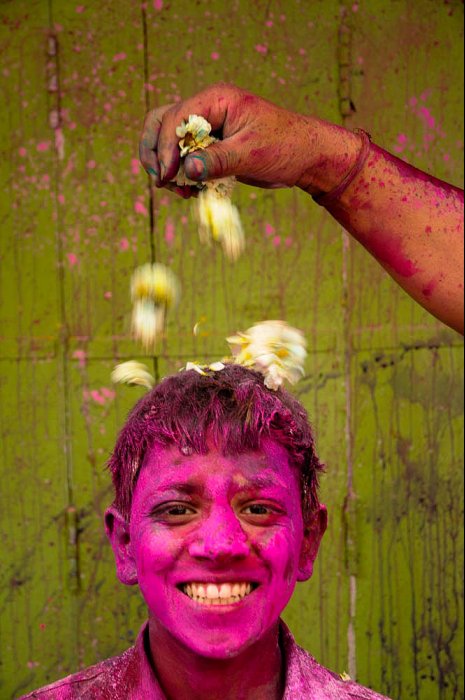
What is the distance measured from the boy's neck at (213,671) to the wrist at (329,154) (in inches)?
39.5

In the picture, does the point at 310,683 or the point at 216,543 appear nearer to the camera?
the point at 216,543

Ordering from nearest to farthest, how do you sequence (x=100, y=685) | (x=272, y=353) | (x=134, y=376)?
(x=100, y=685)
(x=272, y=353)
(x=134, y=376)

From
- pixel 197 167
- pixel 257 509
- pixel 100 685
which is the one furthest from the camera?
pixel 100 685

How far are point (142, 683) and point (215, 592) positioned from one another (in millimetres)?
347

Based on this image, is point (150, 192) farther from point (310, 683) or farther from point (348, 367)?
point (310, 683)

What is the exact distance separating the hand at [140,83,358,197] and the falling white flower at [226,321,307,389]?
1.74 ft

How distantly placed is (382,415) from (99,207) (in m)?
1.52

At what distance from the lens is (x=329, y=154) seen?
5.60 feet

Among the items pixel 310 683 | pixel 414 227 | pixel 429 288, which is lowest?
pixel 310 683

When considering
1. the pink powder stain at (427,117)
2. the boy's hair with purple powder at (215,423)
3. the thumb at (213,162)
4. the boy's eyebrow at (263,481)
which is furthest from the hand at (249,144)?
the pink powder stain at (427,117)

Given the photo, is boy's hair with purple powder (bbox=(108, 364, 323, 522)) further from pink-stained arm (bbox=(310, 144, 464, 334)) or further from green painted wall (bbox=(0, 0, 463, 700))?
green painted wall (bbox=(0, 0, 463, 700))

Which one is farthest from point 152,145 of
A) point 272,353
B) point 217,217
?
point 272,353

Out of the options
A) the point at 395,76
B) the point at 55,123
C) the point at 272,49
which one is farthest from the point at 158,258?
the point at 395,76

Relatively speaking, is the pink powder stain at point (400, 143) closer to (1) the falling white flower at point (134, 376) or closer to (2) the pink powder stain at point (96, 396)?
(2) the pink powder stain at point (96, 396)
